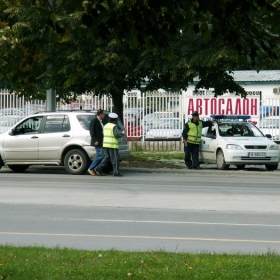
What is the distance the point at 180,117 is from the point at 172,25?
2687 centimetres

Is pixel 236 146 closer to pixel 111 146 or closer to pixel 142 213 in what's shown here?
pixel 111 146

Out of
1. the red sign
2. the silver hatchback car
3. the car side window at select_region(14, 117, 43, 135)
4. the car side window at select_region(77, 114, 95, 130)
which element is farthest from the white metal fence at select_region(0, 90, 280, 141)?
the car side window at select_region(77, 114, 95, 130)

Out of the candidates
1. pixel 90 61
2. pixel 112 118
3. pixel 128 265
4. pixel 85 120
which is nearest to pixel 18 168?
pixel 85 120

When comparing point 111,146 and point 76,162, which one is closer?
point 111,146

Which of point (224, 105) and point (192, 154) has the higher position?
point (224, 105)

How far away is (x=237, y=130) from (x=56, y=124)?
19.1 ft

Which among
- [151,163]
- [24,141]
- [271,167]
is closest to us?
[24,141]

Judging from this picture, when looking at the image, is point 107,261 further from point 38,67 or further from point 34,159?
point 38,67

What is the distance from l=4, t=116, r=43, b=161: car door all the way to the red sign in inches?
442

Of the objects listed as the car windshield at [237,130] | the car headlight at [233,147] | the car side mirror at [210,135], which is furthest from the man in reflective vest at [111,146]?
the car windshield at [237,130]

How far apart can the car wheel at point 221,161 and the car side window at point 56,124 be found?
4842 mm

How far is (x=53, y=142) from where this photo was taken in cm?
2269

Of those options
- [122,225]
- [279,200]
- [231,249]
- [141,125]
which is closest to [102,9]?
[231,249]

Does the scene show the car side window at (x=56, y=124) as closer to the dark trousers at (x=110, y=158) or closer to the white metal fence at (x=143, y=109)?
the dark trousers at (x=110, y=158)
